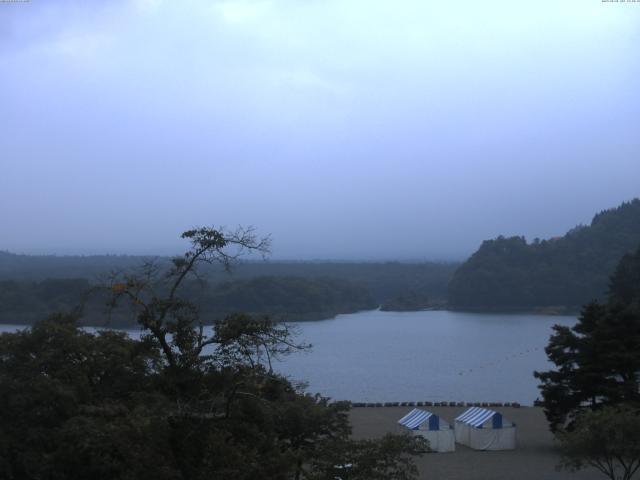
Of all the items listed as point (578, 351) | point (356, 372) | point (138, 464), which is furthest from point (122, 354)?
point (356, 372)

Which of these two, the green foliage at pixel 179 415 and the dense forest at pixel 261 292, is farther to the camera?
the dense forest at pixel 261 292

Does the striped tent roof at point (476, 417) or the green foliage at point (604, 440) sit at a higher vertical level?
the green foliage at point (604, 440)

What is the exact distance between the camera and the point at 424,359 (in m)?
27.9

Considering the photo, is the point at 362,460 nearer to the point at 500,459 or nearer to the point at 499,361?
the point at 500,459

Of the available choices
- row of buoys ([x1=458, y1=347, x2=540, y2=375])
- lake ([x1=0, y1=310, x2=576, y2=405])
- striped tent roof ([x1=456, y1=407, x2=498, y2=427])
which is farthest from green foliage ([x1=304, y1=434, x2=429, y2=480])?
row of buoys ([x1=458, y1=347, x2=540, y2=375])

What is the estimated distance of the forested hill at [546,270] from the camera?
170 feet

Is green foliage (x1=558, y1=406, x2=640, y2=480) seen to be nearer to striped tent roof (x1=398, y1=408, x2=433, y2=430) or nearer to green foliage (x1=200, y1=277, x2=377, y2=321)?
striped tent roof (x1=398, y1=408, x2=433, y2=430)

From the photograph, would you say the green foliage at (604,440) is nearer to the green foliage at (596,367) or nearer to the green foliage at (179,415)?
the green foliage at (596,367)

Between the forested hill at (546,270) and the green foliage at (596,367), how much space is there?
38.9 metres

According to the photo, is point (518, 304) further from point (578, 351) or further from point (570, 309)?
point (578, 351)

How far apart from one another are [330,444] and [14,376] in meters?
3.50

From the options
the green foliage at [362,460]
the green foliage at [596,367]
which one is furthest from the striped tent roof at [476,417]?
the green foliage at [362,460]

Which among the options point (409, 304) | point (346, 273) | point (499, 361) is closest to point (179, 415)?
point (499, 361)

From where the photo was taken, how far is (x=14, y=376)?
779 centimetres
